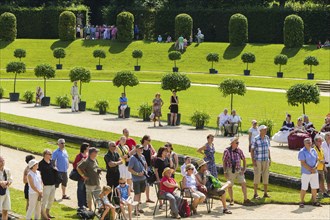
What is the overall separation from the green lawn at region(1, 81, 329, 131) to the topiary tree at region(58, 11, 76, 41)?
1967 cm

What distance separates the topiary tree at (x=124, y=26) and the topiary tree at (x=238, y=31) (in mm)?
9695

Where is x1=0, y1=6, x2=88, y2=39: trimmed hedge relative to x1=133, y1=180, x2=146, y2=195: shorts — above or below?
above

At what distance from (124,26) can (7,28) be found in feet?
36.0

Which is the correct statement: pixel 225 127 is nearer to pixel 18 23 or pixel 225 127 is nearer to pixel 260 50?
pixel 260 50

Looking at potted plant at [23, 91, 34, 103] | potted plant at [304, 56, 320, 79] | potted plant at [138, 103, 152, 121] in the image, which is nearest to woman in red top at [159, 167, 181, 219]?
potted plant at [138, 103, 152, 121]

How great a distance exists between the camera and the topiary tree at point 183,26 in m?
80.1

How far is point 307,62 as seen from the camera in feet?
209

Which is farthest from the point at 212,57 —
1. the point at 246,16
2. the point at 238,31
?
the point at 246,16

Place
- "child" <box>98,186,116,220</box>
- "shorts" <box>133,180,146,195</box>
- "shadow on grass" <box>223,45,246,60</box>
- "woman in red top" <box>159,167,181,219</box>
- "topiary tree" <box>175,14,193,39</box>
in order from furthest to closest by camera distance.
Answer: "topiary tree" <box>175,14,193,39</box>, "shadow on grass" <box>223,45,246,60</box>, "shorts" <box>133,180,146,195</box>, "woman in red top" <box>159,167,181,219</box>, "child" <box>98,186,116,220</box>

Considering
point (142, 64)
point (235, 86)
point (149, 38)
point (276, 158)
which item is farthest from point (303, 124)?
point (149, 38)

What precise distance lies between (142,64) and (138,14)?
14.4 meters

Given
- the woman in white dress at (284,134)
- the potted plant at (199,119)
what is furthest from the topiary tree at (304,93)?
the potted plant at (199,119)

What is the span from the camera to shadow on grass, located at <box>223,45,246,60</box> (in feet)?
242

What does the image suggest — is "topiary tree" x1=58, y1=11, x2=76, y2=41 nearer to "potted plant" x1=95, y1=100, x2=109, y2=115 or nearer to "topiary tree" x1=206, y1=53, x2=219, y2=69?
"topiary tree" x1=206, y1=53, x2=219, y2=69
